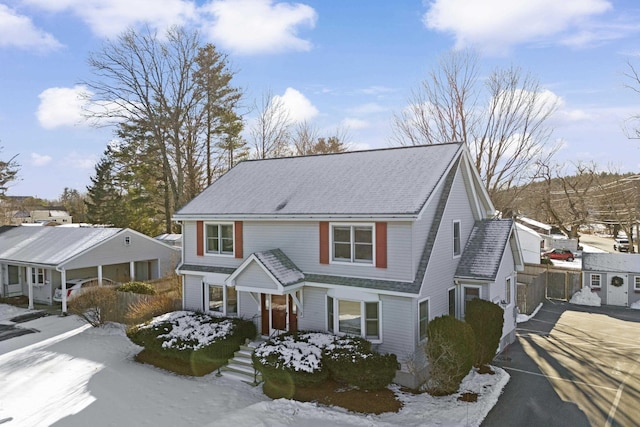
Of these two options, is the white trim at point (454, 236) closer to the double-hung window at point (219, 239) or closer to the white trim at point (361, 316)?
the white trim at point (361, 316)

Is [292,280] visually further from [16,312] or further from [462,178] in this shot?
[16,312]

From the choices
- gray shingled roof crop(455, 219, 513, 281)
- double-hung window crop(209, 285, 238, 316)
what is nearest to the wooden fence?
gray shingled roof crop(455, 219, 513, 281)

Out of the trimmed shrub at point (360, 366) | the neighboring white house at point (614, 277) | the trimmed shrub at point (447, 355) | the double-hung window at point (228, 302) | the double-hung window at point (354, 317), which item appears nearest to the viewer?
the trimmed shrub at point (360, 366)

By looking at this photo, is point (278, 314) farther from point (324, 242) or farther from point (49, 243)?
point (49, 243)

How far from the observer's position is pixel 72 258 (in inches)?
931

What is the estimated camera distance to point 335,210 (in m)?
15.0

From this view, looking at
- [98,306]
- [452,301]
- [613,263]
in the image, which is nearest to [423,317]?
[452,301]

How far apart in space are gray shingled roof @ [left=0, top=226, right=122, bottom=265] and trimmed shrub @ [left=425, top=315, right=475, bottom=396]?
21188 millimetres

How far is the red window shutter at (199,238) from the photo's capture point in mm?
18945

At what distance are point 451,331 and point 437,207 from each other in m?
4.63

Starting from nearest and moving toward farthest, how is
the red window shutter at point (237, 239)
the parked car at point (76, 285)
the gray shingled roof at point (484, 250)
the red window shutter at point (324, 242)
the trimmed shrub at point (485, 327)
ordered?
the trimmed shrub at point (485, 327) < the red window shutter at point (324, 242) < the gray shingled roof at point (484, 250) < the red window shutter at point (237, 239) < the parked car at point (76, 285)

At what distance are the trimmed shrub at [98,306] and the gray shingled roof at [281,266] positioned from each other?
9.99 m

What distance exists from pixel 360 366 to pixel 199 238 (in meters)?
10.1

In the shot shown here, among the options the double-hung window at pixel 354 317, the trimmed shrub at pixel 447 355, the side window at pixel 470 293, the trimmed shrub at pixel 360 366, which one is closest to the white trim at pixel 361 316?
the double-hung window at pixel 354 317
